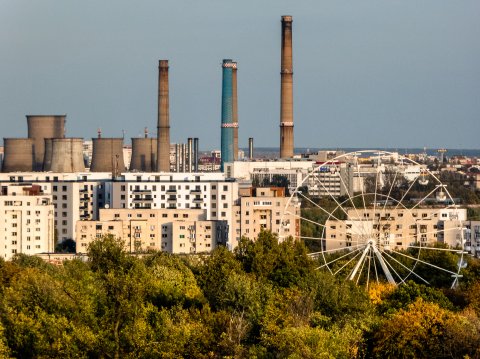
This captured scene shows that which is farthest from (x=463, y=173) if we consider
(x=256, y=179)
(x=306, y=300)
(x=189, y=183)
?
(x=306, y=300)

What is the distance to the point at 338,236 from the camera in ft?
172

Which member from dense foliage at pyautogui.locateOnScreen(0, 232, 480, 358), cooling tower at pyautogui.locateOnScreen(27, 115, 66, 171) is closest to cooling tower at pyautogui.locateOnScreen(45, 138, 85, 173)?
cooling tower at pyautogui.locateOnScreen(27, 115, 66, 171)

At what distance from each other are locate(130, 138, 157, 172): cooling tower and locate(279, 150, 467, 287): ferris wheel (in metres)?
6.74

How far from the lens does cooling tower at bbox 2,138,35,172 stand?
236ft

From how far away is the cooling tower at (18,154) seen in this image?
236 ft

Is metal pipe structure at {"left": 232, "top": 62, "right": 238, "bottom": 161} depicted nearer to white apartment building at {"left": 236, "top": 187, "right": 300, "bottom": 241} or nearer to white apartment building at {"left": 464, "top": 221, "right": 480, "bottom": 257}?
white apartment building at {"left": 236, "top": 187, "right": 300, "bottom": 241}

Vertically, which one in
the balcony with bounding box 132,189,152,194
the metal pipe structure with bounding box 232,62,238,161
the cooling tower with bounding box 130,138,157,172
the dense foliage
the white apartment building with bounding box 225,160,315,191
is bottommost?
the dense foliage

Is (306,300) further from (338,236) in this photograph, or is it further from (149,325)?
(338,236)

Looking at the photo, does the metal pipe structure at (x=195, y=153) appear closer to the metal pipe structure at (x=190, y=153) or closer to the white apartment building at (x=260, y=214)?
the metal pipe structure at (x=190, y=153)

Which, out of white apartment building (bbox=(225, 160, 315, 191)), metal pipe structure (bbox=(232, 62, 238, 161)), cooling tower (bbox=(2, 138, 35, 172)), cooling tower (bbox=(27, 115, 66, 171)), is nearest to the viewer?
cooling tower (bbox=(2, 138, 35, 172))

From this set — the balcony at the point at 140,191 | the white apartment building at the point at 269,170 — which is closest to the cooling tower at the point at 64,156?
the balcony at the point at 140,191

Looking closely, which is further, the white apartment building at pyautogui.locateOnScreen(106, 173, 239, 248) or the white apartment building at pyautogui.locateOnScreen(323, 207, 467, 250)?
the white apartment building at pyautogui.locateOnScreen(106, 173, 239, 248)

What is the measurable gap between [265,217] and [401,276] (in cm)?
1729

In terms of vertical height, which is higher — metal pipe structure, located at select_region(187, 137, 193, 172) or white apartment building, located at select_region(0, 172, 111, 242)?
metal pipe structure, located at select_region(187, 137, 193, 172)
